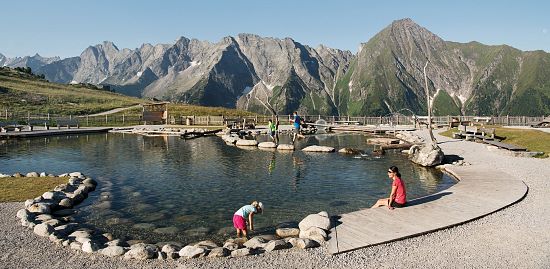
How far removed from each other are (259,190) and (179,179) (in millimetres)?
6818

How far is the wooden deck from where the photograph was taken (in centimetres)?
1380

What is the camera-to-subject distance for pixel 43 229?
14648mm

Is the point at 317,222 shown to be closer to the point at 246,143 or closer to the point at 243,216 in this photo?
the point at 243,216

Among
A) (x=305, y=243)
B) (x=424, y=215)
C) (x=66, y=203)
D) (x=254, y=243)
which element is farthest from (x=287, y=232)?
(x=66, y=203)

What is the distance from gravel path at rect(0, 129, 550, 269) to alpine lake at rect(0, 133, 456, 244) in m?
3.17

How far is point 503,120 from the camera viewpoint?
9031cm

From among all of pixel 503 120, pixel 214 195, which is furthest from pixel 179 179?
pixel 503 120

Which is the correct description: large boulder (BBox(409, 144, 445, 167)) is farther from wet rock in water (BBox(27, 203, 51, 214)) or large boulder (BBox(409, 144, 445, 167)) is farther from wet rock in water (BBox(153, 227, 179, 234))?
wet rock in water (BBox(27, 203, 51, 214))

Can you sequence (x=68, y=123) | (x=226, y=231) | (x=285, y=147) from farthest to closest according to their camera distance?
1. (x=68, y=123)
2. (x=285, y=147)
3. (x=226, y=231)

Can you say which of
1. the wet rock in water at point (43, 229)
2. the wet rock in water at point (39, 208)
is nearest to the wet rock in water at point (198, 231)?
the wet rock in water at point (43, 229)

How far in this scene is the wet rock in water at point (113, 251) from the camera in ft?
41.9

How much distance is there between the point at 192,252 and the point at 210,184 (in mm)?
12688

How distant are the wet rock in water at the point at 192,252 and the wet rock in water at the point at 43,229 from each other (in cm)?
585

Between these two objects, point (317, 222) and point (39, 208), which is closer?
point (317, 222)
